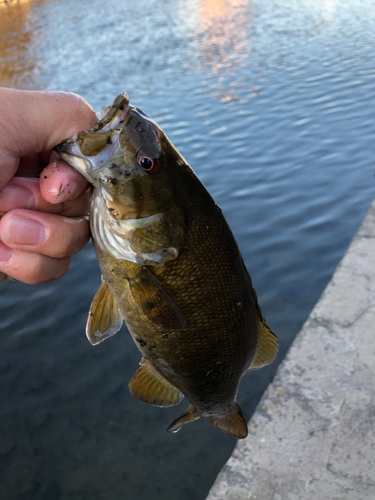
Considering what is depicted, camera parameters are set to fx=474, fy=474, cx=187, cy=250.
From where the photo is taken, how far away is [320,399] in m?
3.52

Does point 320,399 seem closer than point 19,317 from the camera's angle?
Yes

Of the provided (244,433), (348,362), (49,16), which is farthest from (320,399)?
(49,16)

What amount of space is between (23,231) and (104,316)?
53 cm

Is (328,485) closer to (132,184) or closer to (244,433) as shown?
(244,433)

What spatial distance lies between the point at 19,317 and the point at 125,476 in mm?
2852

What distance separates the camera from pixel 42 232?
7.14ft

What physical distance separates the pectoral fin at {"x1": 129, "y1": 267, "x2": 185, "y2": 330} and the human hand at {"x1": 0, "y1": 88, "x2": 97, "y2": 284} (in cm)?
47

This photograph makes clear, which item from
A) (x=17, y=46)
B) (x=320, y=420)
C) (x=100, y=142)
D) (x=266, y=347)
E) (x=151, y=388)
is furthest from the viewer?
(x=17, y=46)

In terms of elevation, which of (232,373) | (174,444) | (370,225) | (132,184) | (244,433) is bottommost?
(174,444)

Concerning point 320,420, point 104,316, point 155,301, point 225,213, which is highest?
point 155,301

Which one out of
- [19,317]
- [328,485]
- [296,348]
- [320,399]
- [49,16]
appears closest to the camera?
[328,485]

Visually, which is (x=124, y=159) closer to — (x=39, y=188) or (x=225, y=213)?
(x=39, y=188)

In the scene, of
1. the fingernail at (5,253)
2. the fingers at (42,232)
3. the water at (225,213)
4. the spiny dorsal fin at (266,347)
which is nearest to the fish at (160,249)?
the spiny dorsal fin at (266,347)

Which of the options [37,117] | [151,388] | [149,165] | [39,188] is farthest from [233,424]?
[37,117]
